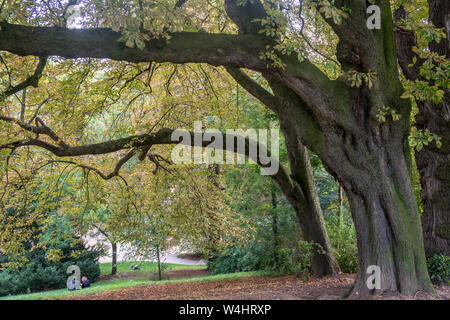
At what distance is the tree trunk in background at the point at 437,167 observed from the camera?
6988 millimetres

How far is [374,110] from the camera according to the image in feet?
18.4

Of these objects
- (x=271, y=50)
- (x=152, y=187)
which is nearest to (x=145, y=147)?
(x=152, y=187)

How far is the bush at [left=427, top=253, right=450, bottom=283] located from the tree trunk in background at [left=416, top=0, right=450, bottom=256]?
0.28 m

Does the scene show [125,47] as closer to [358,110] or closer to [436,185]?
[358,110]

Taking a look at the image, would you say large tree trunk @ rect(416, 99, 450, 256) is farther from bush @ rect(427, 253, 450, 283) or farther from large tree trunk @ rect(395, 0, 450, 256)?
bush @ rect(427, 253, 450, 283)

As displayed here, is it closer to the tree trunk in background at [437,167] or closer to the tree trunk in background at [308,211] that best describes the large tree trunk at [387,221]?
Answer: the tree trunk in background at [437,167]

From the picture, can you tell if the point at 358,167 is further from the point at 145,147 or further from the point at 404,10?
the point at 145,147

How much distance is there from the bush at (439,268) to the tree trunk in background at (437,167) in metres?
0.28

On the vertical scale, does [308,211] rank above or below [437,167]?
below

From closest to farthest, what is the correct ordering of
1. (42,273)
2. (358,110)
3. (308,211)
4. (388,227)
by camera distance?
1. (388,227)
2. (358,110)
3. (308,211)
4. (42,273)

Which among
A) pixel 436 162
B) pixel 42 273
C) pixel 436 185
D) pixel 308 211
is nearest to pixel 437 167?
pixel 436 162

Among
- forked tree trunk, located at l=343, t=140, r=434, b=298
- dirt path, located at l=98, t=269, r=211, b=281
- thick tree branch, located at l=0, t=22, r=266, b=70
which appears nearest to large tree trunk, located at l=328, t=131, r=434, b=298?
forked tree trunk, located at l=343, t=140, r=434, b=298

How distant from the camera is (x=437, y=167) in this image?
23.6 ft

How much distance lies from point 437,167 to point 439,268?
1.92m
